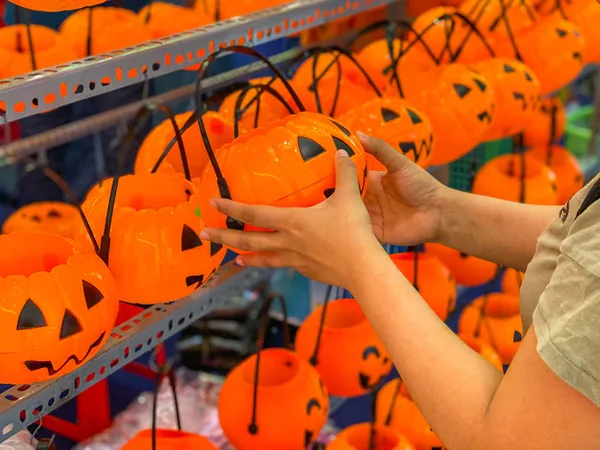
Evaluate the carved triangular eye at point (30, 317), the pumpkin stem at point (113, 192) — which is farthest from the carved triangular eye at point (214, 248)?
the carved triangular eye at point (30, 317)

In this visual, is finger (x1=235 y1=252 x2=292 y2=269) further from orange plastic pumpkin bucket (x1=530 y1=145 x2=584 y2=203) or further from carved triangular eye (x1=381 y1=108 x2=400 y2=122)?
orange plastic pumpkin bucket (x1=530 y1=145 x2=584 y2=203)

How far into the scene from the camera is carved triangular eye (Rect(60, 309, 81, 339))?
0.87 metres

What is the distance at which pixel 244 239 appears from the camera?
36.7 inches

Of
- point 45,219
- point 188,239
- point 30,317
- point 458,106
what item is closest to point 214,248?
point 188,239

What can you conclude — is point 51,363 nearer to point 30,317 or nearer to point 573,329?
point 30,317

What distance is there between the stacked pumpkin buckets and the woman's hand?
4 cm

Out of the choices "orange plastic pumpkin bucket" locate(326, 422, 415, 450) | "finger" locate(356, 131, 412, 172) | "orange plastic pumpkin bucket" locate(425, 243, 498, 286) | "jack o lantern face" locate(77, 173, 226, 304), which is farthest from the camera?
"orange plastic pumpkin bucket" locate(425, 243, 498, 286)

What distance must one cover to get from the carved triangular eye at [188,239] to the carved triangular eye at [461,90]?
64cm

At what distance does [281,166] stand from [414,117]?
40 cm

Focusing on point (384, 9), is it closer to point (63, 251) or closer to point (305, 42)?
point (305, 42)

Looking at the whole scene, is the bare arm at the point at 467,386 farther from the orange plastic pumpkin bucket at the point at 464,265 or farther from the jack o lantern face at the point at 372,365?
the orange plastic pumpkin bucket at the point at 464,265

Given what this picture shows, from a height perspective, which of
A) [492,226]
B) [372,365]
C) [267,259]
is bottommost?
[372,365]

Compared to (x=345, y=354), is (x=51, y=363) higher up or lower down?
higher up

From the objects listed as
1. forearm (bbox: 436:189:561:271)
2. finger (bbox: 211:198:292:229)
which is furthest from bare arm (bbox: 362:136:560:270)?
finger (bbox: 211:198:292:229)
